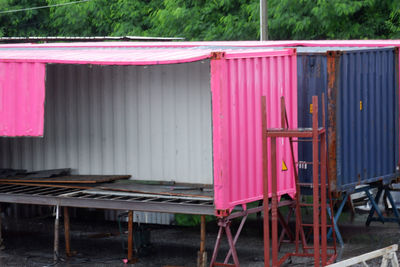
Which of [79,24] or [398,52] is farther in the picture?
[79,24]

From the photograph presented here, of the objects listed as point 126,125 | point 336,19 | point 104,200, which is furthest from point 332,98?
point 336,19

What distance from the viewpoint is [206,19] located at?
100 ft

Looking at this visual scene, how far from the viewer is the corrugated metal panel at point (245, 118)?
481 inches

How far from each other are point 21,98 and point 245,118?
3.81 metres

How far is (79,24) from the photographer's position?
115 ft

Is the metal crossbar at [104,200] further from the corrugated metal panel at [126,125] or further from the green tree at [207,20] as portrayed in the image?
the green tree at [207,20]

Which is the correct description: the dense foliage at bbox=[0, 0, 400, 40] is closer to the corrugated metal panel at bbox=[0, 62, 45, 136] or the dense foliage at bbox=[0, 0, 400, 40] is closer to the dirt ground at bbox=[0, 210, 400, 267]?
the dirt ground at bbox=[0, 210, 400, 267]

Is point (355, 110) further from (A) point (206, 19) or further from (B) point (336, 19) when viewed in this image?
(A) point (206, 19)

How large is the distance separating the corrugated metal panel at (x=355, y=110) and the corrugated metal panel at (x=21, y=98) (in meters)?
4.54

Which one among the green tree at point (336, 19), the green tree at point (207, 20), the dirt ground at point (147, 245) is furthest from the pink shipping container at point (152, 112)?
the green tree at point (207, 20)

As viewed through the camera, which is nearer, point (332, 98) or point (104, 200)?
point (104, 200)

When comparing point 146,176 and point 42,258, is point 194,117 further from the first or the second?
point 42,258

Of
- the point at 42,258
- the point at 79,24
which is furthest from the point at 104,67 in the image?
the point at 79,24

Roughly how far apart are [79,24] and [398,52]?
21.0 metres
